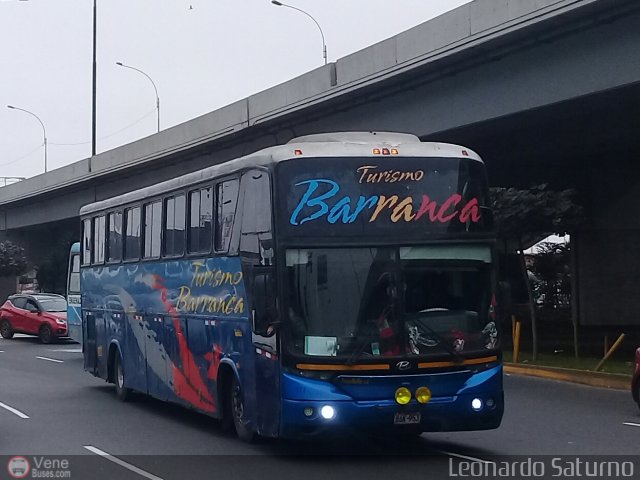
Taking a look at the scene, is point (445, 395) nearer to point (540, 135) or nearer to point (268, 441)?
point (268, 441)

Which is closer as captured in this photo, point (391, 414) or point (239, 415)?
point (391, 414)

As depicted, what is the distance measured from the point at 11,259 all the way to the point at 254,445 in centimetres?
5154

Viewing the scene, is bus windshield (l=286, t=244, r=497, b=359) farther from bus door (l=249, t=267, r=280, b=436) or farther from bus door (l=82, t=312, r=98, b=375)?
bus door (l=82, t=312, r=98, b=375)

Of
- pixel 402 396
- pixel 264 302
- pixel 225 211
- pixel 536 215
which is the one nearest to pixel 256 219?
pixel 264 302

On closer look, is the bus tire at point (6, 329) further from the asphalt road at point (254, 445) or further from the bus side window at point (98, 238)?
the bus side window at point (98, 238)

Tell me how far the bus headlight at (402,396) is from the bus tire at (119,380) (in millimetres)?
8148

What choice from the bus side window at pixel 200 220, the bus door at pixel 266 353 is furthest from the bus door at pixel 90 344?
the bus door at pixel 266 353

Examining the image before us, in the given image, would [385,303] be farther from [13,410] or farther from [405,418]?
[13,410]

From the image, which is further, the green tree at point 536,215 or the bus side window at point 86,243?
the green tree at point 536,215

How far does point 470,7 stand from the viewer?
2261 cm

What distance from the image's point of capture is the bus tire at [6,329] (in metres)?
38.3

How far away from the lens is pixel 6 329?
1515 inches

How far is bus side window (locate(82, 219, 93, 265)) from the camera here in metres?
20.7

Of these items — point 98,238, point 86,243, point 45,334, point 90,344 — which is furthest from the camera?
point 45,334
